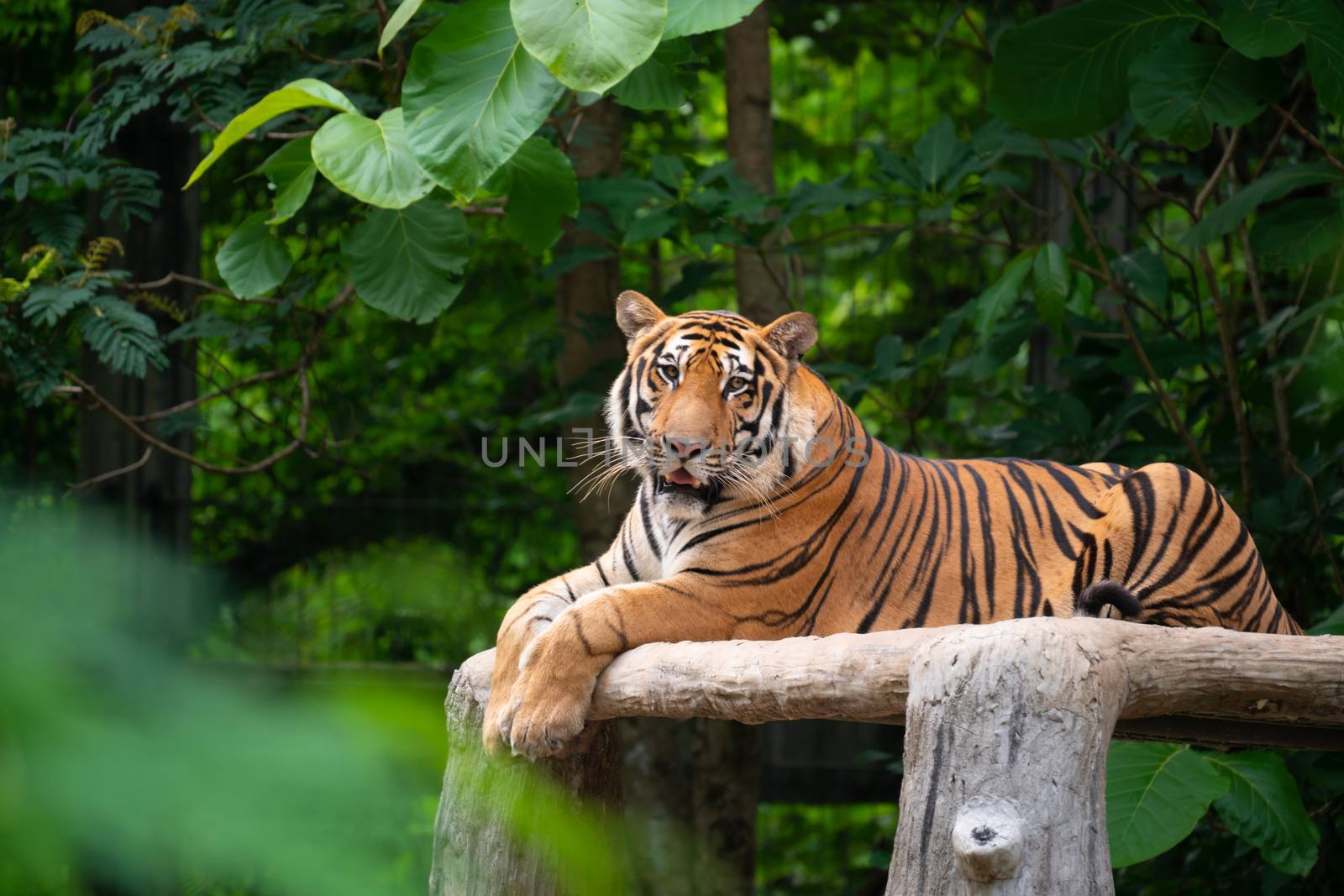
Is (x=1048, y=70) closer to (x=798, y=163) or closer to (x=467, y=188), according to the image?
(x=467, y=188)

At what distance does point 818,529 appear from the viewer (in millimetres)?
2297

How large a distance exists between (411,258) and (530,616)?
1.12 meters

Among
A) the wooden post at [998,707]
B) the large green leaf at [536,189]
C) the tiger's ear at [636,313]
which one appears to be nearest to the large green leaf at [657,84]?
the large green leaf at [536,189]

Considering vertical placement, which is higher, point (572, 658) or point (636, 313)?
point (636, 313)

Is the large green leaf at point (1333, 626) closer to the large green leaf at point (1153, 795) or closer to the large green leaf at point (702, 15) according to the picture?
the large green leaf at point (1153, 795)

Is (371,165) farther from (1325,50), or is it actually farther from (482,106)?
(1325,50)

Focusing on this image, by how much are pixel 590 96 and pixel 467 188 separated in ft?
2.00

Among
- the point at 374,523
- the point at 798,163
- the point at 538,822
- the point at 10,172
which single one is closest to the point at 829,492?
the point at 538,822

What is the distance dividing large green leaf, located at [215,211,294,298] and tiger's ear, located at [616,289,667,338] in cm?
91

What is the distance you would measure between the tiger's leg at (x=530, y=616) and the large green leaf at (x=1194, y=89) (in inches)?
59.8

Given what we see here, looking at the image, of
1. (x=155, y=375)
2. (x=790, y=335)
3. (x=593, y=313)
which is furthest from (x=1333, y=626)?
(x=155, y=375)

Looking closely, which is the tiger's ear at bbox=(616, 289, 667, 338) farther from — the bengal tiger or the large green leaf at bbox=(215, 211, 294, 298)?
the large green leaf at bbox=(215, 211, 294, 298)

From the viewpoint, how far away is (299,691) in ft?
1.78

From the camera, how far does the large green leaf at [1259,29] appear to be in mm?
2514
